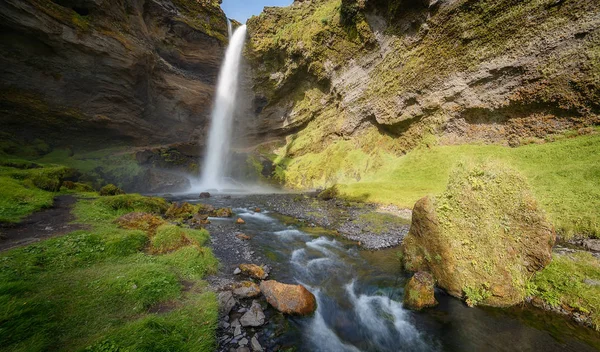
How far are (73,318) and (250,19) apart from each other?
71744mm

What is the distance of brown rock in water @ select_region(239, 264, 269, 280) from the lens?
31.3 ft

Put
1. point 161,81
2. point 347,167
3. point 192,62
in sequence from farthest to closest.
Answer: point 192,62 → point 161,81 → point 347,167

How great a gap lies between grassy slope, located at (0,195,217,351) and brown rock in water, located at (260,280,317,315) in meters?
1.88

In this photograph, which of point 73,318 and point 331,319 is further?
point 331,319

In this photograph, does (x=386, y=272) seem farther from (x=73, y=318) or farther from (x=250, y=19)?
(x=250, y=19)

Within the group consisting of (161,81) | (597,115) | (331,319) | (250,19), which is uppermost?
(250,19)

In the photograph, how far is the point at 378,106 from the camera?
39.7 metres

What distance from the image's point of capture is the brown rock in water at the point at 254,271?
9.55m

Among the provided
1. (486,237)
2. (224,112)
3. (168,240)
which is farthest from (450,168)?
(224,112)

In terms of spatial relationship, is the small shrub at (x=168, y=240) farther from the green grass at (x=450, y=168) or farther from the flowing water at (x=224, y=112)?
the flowing water at (x=224, y=112)

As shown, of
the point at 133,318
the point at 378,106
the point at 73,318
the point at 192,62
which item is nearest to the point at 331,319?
the point at 133,318

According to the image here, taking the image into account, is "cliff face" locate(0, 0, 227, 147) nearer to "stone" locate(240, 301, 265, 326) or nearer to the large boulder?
"stone" locate(240, 301, 265, 326)

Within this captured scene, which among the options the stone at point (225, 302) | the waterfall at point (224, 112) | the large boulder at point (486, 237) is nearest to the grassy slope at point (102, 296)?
the stone at point (225, 302)

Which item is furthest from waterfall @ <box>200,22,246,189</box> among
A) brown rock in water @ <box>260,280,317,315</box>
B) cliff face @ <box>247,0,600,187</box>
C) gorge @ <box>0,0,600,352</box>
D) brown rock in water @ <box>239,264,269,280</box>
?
brown rock in water @ <box>260,280,317,315</box>
